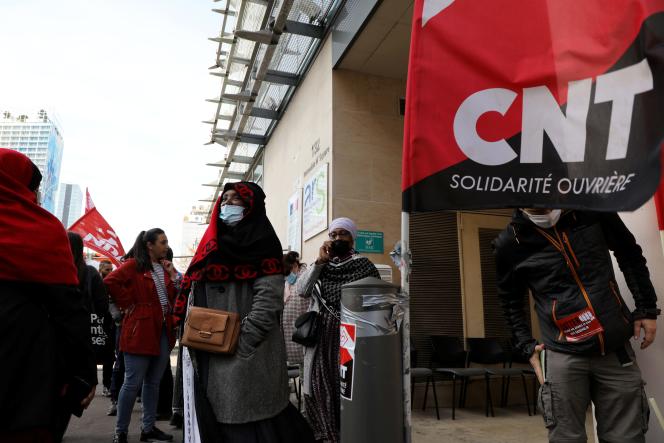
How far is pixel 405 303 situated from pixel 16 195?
1720mm

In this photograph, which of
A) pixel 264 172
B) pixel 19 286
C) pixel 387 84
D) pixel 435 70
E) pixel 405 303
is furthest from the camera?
pixel 264 172

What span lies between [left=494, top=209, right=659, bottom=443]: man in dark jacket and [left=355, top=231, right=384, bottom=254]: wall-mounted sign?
399 cm

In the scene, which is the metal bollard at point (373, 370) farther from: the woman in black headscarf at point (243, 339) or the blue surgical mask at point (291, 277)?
the blue surgical mask at point (291, 277)

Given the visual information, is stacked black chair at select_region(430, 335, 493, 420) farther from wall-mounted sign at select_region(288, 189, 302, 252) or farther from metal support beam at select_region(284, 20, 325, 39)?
metal support beam at select_region(284, 20, 325, 39)

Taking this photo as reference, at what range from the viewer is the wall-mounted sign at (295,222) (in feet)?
25.9

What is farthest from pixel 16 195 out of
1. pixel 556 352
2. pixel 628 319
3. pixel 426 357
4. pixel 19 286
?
A: pixel 426 357

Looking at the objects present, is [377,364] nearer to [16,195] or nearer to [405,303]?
[405,303]

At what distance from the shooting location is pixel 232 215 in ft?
9.44

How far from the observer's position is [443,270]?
669 centimetres

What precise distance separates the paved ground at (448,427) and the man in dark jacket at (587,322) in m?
2.62

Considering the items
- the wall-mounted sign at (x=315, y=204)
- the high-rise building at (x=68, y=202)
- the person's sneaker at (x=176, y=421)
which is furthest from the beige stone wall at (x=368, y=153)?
the high-rise building at (x=68, y=202)

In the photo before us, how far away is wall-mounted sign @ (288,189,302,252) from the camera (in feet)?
25.9

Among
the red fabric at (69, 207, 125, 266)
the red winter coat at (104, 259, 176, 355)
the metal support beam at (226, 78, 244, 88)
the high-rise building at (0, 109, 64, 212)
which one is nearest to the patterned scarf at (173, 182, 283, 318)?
the red winter coat at (104, 259, 176, 355)

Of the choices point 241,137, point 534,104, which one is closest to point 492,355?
point 534,104
